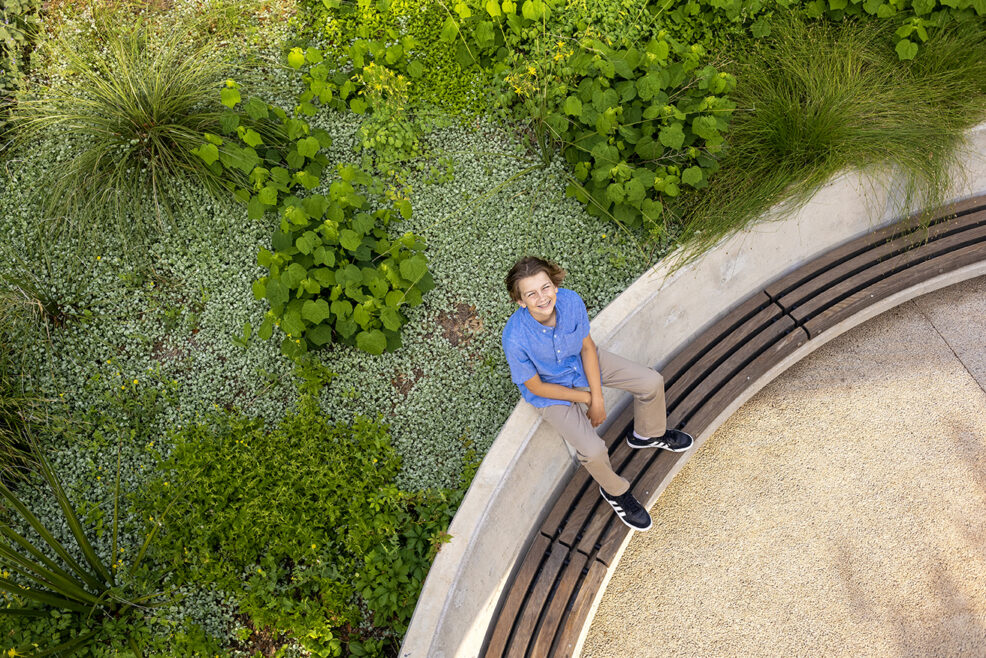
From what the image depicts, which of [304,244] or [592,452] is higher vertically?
[304,244]

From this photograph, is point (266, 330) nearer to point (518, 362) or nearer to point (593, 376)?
point (518, 362)

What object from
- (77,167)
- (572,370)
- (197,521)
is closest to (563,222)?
(572,370)

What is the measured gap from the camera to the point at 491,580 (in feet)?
10.0

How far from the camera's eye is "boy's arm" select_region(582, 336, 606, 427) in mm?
2990

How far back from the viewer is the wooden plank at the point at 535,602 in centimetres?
292

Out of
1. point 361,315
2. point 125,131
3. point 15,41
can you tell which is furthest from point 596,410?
point 15,41

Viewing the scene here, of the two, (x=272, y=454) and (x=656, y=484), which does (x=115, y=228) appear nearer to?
(x=272, y=454)

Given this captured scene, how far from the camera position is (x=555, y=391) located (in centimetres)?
293

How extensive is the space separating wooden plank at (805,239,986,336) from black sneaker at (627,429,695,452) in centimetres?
94

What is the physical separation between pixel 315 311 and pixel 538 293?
118 centimetres

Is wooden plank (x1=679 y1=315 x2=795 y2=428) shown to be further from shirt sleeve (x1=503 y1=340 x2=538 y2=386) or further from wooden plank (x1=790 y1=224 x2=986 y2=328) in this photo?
shirt sleeve (x1=503 y1=340 x2=538 y2=386)

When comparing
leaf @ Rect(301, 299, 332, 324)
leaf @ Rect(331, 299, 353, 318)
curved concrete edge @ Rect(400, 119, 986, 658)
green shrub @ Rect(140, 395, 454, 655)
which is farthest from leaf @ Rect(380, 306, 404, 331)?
curved concrete edge @ Rect(400, 119, 986, 658)

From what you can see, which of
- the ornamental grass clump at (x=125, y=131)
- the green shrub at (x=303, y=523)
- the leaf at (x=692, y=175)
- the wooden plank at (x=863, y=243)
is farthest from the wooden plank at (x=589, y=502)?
the ornamental grass clump at (x=125, y=131)

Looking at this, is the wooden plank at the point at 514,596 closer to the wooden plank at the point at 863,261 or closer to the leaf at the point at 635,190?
the leaf at the point at 635,190
